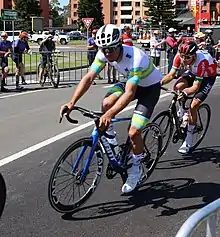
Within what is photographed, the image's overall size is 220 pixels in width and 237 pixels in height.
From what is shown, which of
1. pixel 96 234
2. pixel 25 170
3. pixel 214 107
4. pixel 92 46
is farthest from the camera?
pixel 92 46

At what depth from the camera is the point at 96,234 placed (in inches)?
175

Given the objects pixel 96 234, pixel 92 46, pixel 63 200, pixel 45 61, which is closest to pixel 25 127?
pixel 63 200

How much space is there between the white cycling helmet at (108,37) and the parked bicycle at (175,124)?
1792mm

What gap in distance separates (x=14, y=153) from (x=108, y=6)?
141 m

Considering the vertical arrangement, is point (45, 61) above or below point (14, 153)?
above

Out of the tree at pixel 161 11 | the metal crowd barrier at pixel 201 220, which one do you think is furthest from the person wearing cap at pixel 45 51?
the tree at pixel 161 11

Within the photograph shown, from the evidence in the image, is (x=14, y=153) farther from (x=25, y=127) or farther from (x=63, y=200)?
(x=63, y=200)

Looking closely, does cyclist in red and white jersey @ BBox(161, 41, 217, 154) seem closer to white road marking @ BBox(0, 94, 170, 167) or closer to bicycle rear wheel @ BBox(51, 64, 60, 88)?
white road marking @ BBox(0, 94, 170, 167)

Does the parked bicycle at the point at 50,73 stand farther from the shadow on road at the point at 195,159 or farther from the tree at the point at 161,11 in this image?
the tree at the point at 161,11

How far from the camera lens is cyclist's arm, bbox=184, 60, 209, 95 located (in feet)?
22.5

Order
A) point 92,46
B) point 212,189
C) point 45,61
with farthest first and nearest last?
point 92,46
point 45,61
point 212,189

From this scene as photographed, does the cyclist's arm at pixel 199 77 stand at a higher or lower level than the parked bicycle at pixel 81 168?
higher

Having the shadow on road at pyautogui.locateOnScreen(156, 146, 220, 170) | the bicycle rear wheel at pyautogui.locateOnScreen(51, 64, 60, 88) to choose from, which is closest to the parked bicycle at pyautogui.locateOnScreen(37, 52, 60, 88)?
the bicycle rear wheel at pyautogui.locateOnScreen(51, 64, 60, 88)

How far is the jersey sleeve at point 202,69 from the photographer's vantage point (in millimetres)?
6863
